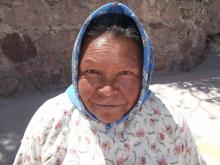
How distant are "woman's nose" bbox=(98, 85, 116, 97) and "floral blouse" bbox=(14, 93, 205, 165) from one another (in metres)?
0.17

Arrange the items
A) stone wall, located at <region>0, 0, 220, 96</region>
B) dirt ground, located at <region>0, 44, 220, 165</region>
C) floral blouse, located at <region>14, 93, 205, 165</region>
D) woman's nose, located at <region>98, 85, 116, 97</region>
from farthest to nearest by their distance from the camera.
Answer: stone wall, located at <region>0, 0, 220, 96</region>, dirt ground, located at <region>0, 44, 220, 165</region>, floral blouse, located at <region>14, 93, 205, 165</region>, woman's nose, located at <region>98, 85, 116, 97</region>

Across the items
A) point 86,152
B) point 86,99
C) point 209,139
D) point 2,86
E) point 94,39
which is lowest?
point 209,139

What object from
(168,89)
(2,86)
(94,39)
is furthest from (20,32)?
(94,39)

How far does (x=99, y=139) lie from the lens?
1.48 metres

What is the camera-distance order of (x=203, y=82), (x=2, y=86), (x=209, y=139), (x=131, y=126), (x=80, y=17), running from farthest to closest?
(x=203, y=82) → (x=80, y=17) → (x=2, y=86) → (x=209, y=139) → (x=131, y=126)

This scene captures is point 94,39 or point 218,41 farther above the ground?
point 94,39

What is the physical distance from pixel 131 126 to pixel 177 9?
352 cm

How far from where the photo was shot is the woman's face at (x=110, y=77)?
1354 mm

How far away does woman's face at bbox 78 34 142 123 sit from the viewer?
1.35 m

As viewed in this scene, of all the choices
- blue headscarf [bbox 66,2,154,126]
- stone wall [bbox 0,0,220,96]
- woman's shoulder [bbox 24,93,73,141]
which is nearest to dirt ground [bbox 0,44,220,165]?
stone wall [bbox 0,0,220,96]

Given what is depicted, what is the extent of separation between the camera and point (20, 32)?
13.7 ft

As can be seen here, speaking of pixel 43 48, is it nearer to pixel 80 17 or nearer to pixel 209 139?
pixel 80 17

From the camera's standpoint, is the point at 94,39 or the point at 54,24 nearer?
the point at 94,39

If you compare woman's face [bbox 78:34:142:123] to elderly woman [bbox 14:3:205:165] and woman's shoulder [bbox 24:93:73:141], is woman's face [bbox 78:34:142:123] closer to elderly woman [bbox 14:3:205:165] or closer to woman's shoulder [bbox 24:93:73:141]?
elderly woman [bbox 14:3:205:165]
